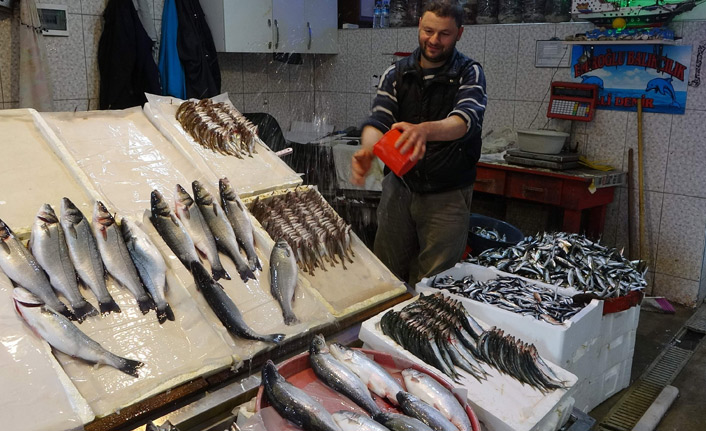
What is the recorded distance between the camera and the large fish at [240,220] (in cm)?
261

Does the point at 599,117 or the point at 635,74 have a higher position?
the point at 635,74

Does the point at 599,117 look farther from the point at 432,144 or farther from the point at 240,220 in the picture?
the point at 240,220

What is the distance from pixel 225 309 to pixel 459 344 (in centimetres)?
94

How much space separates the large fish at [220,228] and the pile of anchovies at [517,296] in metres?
0.98

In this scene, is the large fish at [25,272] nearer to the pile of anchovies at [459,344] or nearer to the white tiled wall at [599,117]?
the pile of anchovies at [459,344]

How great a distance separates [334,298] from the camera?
8.70ft

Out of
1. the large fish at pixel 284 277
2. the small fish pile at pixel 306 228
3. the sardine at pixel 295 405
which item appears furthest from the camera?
the small fish pile at pixel 306 228

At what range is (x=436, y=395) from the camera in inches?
75.5

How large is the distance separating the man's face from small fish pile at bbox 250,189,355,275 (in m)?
1.12

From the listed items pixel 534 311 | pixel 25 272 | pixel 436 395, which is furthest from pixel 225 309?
pixel 534 311

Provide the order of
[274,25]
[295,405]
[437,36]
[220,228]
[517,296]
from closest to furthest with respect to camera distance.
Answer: [295,405]
[220,228]
[517,296]
[437,36]
[274,25]

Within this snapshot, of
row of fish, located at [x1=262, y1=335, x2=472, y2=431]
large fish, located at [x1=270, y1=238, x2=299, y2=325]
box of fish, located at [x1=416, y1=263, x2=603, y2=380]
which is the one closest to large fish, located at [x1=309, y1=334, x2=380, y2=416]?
row of fish, located at [x1=262, y1=335, x2=472, y2=431]

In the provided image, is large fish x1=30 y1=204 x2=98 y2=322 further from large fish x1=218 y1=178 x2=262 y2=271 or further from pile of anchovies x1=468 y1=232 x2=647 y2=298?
pile of anchovies x1=468 y1=232 x2=647 y2=298

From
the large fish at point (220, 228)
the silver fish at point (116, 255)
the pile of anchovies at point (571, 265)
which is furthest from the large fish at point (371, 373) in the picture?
the pile of anchovies at point (571, 265)
